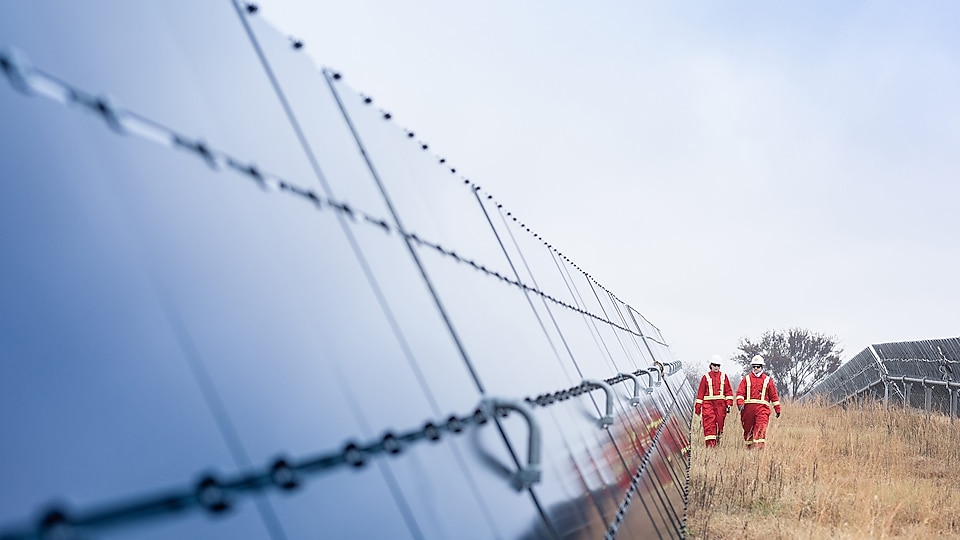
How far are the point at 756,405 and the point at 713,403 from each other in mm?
612

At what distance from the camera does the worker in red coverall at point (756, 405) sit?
14.2 meters

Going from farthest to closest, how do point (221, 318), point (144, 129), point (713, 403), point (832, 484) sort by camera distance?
point (713, 403) → point (832, 484) → point (144, 129) → point (221, 318)

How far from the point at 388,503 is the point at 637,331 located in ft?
44.7

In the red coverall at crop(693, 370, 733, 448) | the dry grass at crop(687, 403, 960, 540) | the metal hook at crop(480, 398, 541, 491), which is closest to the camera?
the metal hook at crop(480, 398, 541, 491)

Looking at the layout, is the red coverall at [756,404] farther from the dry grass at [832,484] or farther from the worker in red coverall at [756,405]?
the dry grass at [832,484]

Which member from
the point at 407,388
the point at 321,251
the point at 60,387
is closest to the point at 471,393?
the point at 407,388

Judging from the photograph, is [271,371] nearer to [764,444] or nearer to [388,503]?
[388,503]

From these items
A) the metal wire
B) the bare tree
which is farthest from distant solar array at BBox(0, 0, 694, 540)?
the bare tree

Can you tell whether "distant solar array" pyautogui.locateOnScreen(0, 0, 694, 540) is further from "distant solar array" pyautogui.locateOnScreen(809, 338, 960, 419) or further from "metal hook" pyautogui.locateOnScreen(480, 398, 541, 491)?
"distant solar array" pyautogui.locateOnScreen(809, 338, 960, 419)

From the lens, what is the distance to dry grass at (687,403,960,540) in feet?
26.8

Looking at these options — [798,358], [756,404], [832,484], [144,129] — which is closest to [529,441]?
[144,129]

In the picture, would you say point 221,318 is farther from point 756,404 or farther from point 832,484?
point 756,404

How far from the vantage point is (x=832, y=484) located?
10148 millimetres

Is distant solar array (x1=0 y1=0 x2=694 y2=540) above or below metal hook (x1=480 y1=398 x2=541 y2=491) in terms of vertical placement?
above
